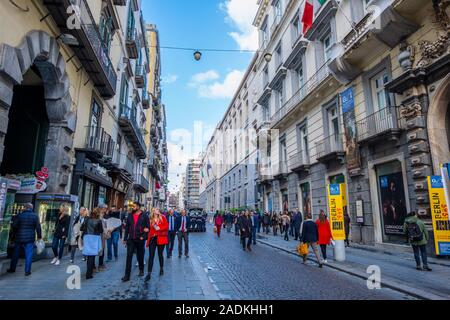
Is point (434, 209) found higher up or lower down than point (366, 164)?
lower down

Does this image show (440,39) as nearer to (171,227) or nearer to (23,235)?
(171,227)

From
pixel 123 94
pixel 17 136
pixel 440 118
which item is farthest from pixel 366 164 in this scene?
pixel 123 94

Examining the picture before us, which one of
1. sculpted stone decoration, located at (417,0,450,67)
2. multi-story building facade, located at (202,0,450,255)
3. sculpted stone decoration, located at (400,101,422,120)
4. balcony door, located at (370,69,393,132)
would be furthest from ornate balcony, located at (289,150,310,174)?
sculpted stone decoration, located at (417,0,450,67)

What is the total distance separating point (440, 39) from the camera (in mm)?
10281

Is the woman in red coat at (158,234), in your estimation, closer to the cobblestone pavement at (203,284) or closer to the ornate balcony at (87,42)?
the cobblestone pavement at (203,284)

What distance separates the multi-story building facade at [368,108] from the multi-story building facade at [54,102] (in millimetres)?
11601

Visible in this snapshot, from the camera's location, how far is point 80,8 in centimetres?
1062

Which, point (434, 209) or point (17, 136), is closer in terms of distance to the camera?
point (434, 209)

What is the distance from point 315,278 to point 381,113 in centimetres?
921

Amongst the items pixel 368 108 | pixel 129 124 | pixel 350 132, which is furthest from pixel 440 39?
pixel 129 124

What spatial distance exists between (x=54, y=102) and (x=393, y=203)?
14116 millimetres

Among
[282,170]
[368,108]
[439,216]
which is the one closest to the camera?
[439,216]

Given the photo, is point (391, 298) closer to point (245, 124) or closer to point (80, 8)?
point (80, 8)

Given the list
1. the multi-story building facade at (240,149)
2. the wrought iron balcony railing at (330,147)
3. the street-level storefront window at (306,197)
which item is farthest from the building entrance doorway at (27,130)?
the multi-story building facade at (240,149)
